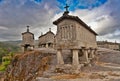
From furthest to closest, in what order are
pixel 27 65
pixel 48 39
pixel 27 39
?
pixel 48 39, pixel 27 39, pixel 27 65

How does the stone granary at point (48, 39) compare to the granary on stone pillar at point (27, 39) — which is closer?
the granary on stone pillar at point (27, 39)

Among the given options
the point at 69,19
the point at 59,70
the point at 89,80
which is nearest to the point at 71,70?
the point at 59,70

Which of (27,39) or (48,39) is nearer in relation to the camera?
(27,39)

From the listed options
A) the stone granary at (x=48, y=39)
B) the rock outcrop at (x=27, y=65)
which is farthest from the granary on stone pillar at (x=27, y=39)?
the rock outcrop at (x=27, y=65)

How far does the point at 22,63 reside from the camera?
75.4 ft

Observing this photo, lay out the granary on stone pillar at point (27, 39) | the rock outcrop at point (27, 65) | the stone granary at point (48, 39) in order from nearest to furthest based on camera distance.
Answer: the rock outcrop at point (27, 65) < the granary on stone pillar at point (27, 39) < the stone granary at point (48, 39)

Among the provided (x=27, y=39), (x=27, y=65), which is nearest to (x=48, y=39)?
(x=27, y=39)

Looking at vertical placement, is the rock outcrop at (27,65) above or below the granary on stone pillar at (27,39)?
below

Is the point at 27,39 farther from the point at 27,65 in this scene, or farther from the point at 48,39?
the point at 27,65

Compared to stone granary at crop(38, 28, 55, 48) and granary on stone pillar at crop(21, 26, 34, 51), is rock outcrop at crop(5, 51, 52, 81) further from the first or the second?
stone granary at crop(38, 28, 55, 48)

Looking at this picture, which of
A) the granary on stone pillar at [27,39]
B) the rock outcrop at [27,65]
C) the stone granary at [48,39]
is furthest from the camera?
the stone granary at [48,39]

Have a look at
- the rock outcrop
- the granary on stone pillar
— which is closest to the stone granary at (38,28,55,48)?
the granary on stone pillar

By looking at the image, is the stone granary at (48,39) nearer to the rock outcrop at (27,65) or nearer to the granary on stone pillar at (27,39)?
the granary on stone pillar at (27,39)

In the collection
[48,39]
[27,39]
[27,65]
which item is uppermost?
[48,39]
